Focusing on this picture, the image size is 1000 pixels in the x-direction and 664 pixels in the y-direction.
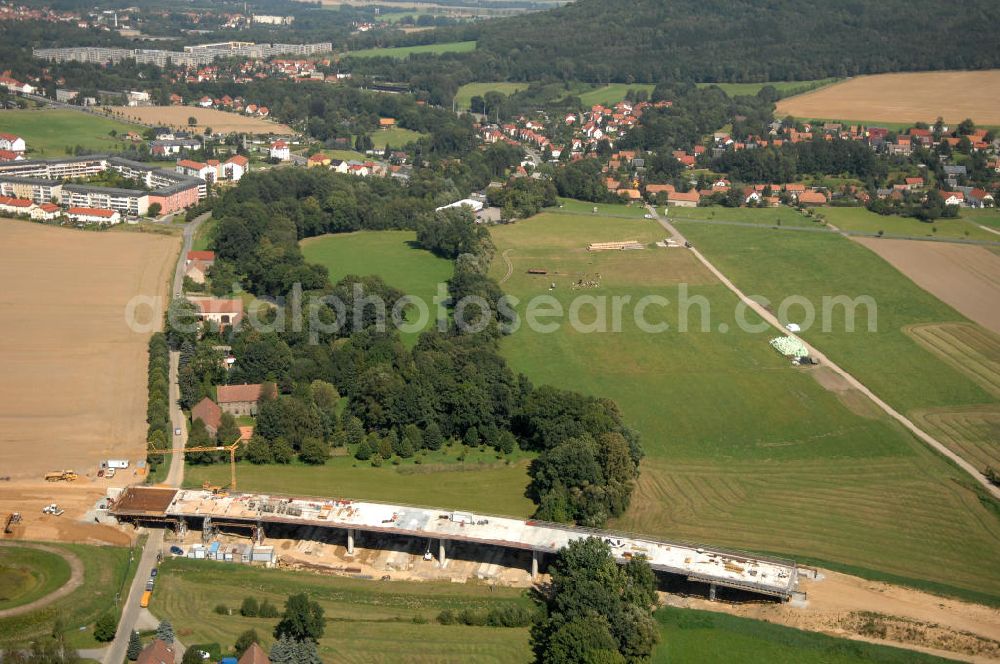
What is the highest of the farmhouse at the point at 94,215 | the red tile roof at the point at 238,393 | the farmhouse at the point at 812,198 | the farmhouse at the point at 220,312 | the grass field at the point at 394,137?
the grass field at the point at 394,137

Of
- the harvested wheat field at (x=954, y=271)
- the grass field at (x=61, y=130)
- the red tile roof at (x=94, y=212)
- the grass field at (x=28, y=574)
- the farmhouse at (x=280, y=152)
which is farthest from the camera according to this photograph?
the farmhouse at (x=280, y=152)

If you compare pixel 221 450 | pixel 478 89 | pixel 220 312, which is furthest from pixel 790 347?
pixel 478 89

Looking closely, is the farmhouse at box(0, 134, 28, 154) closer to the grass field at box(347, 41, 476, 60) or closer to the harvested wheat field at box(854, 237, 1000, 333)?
the harvested wheat field at box(854, 237, 1000, 333)

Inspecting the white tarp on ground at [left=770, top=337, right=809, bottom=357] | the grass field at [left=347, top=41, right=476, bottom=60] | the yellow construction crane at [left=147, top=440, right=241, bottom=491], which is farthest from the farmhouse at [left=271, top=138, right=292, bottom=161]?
the yellow construction crane at [left=147, top=440, right=241, bottom=491]

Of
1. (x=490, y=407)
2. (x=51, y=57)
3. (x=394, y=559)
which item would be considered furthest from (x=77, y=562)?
(x=51, y=57)

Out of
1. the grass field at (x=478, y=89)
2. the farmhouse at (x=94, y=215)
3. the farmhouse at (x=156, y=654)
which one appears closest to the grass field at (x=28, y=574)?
the farmhouse at (x=156, y=654)

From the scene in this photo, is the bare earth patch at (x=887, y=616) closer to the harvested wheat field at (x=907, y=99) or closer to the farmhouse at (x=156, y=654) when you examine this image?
the farmhouse at (x=156, y=654)
